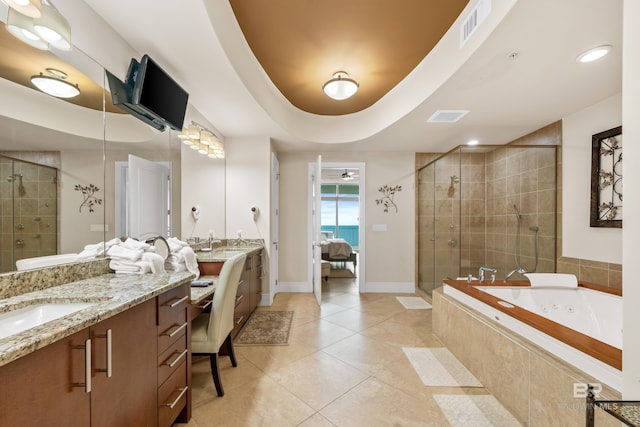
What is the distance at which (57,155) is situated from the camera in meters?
1.34

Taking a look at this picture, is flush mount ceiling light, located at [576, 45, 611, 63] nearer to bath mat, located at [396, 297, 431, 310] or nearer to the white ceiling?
the white ceiling

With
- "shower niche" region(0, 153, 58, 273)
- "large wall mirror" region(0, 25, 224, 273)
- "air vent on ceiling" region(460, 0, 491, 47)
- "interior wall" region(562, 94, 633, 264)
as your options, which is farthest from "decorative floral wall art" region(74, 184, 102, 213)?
"interior wall" region(562, 94, 633, 264)

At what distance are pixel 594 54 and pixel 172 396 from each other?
136 inches

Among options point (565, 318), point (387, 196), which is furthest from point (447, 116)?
point (565, 318)

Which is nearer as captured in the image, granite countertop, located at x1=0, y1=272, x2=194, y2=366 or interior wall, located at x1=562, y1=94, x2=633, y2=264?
granite countertop, located at x1=0, y1=272, x2=194, y2=366

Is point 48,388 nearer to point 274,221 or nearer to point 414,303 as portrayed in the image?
point 274,221

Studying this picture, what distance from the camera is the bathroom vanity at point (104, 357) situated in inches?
26.8

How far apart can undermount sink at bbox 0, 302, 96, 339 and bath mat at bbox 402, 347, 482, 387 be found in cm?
223

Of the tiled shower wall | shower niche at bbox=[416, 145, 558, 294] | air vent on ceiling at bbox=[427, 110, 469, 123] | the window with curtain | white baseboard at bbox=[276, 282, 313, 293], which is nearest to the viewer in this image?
air vent on ceiling at bbox=[427, 110, 469, 123]

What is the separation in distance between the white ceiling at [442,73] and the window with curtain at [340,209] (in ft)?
16.3

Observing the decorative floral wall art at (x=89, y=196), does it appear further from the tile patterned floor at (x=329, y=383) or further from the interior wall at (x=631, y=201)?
the interior wall at (x=631, y=201)

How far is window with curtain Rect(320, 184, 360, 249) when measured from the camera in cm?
858

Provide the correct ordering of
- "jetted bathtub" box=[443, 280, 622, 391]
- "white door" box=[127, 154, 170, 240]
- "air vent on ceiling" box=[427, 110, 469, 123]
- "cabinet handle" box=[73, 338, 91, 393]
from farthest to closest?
"air vent on ceiling" box=[427, 110, 469, 123] < "white door" box=[127, 154, 170, 240] < "jetted bathtub" box=[443, 280, 622, 391] < "cabinet handle" box=[73, 338, 91, 393]

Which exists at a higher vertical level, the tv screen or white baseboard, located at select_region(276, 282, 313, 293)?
the tv screen
